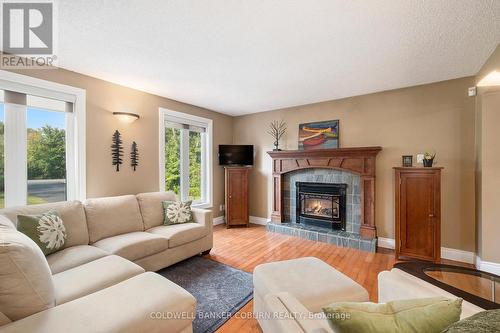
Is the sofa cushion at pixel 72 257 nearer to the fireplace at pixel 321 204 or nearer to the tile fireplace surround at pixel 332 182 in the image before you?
the tile fireplace surround at pixel 332 182

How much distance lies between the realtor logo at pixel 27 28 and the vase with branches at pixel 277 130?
3.48m

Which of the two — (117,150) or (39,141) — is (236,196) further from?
(39,141)

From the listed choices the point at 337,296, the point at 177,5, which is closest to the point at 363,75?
the point at 177,5

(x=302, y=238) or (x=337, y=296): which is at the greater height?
(x=337, y=296)

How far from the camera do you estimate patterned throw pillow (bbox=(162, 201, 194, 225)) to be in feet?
10.0

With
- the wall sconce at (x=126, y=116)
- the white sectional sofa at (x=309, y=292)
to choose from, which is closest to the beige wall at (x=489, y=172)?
the white sectional sofa at (x=309, y=292)

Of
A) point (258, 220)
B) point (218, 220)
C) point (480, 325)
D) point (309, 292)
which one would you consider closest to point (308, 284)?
point (309, 292)

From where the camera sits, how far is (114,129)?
123 inches

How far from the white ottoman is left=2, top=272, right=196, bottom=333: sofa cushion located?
20.2 inches

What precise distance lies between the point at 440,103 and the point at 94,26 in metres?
4.20

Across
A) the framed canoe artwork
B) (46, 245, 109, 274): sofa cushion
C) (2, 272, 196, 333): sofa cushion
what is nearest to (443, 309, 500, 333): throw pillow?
(2, 272, 196, 333): sofa cushion

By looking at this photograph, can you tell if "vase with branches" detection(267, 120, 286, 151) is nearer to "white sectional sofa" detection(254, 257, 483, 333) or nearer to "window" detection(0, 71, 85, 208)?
"white sectional sofa" detection(254, 257, 483, 333)

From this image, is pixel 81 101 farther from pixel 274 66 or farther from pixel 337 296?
pixel 337 296

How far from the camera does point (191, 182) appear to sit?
440 cm
